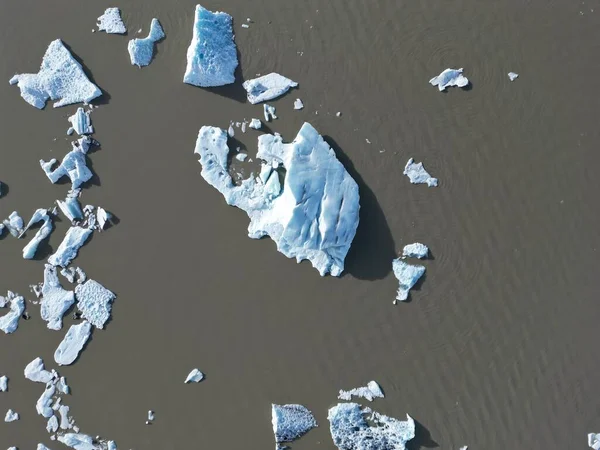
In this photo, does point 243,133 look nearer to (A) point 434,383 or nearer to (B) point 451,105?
(B) point 451,105

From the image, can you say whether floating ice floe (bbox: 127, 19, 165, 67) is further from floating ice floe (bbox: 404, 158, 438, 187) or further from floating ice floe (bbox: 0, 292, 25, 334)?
floating ice floe (bbox: 404, 158, 438, 187)

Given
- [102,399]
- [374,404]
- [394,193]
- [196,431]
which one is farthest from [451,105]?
[102,399]

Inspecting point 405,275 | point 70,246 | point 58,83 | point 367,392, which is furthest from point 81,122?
point 367,392

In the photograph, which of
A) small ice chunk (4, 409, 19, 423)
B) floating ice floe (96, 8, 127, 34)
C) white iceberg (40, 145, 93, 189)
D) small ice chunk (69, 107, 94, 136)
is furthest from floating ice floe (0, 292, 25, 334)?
floating ice floe (96, 8, 127, 34)


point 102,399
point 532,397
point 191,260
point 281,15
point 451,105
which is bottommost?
point 532,397

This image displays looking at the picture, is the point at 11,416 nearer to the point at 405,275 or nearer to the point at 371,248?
the point at 371,248

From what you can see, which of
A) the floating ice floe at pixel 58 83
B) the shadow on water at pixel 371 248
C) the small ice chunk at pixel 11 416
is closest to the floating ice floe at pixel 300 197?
the shadow on water at pixel 371 248
